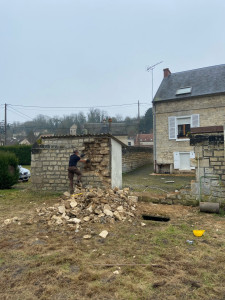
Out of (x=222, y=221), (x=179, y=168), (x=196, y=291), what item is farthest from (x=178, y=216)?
(x=179, y=168)

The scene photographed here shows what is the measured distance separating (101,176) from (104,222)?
3.19 metres

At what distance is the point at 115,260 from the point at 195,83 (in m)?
15.5

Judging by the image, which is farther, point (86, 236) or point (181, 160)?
point (181, 160)

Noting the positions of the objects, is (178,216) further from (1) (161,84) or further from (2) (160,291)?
(1) (161,84)

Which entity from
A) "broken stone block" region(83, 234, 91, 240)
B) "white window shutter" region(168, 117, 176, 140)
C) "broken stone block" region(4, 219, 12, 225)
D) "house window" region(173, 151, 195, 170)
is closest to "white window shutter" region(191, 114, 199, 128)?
"white window shutter" region(168, 117, 176, 140)

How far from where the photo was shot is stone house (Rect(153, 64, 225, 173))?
14242 mm

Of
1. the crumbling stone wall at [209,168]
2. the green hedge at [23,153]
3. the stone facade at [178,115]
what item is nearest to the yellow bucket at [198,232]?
the crumbling stone wall at [209,168]

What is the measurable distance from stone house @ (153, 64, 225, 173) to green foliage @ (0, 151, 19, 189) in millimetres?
10073

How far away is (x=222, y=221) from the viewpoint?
17.0 feet

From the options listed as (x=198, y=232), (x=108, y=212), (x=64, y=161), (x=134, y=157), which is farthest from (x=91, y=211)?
(x=134, y=157)

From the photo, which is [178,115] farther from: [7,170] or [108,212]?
[108,212]

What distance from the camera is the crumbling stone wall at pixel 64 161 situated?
809 cm

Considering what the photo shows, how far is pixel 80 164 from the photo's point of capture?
27.2 feet

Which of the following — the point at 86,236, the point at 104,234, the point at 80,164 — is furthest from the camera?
A: the point at 80,164
